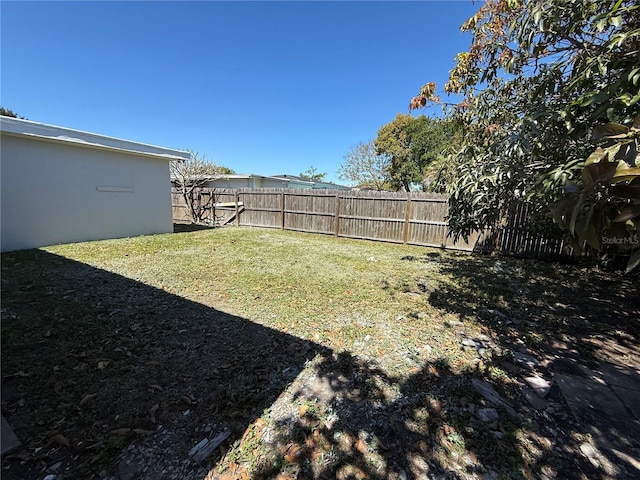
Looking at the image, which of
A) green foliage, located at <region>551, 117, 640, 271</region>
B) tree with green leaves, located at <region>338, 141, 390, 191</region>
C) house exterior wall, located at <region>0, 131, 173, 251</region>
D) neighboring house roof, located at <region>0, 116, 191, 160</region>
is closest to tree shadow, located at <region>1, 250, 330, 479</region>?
green foliage, located at <region>551, 117, 640, 271</region>

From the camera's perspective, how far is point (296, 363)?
2.36 metres

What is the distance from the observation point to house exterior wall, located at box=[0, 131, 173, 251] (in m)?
6.22

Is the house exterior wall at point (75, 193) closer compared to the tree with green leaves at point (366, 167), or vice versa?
the house exterior wall at point (75, 193)

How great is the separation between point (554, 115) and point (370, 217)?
6792 mm

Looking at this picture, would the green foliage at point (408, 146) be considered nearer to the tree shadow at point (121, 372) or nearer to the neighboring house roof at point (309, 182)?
the neighboring house roof at point (309, 182)

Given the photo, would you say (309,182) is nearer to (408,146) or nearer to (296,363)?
(408,146)

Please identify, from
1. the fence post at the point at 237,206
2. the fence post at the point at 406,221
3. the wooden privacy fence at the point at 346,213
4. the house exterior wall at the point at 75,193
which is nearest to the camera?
the house exterior wall at the point at 75,193

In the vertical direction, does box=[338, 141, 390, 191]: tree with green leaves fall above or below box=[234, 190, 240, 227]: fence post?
above

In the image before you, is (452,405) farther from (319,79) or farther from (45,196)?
(319,79)

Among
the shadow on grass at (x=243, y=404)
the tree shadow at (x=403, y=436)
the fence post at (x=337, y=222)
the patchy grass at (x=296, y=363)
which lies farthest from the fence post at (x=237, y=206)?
the tree shadow at (x=403, y=436)

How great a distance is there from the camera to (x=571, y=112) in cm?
202

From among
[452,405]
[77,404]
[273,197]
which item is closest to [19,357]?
[77,404]

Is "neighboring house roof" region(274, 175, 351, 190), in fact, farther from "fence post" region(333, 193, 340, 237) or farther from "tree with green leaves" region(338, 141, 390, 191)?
"fence post" region(333, 193, 340, 237)

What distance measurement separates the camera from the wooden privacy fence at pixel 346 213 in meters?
7.96
